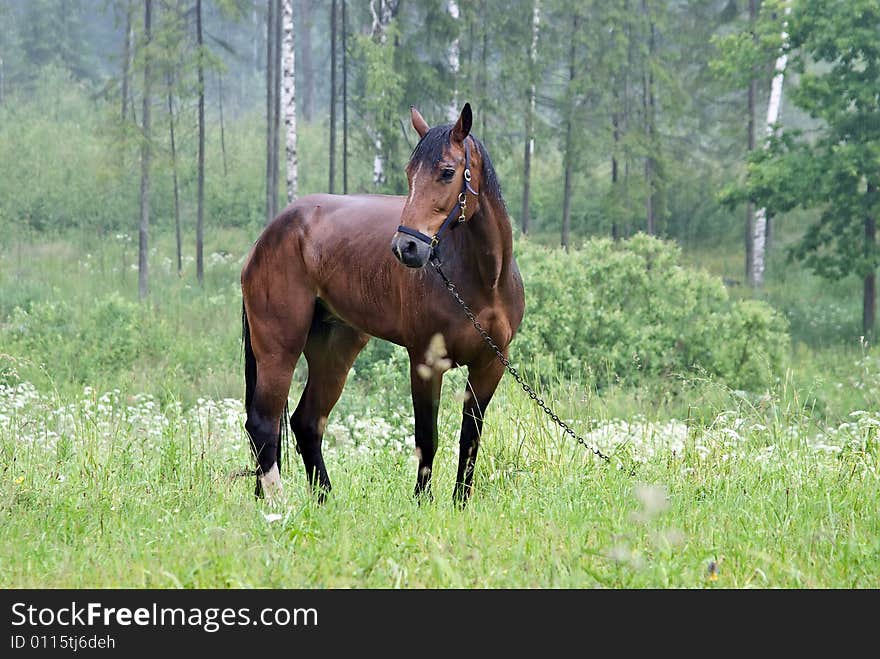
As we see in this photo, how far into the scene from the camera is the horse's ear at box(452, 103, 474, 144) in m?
4.41

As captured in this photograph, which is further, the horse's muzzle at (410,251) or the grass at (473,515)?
the horse's muzzle at (410,251)

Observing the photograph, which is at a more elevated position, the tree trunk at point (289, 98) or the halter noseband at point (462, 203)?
the tree trunk at point (289, 98)

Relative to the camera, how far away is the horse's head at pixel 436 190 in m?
4.28

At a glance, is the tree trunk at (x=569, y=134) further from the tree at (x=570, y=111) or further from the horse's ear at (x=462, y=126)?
the horse's ear at (x=462, y=126)

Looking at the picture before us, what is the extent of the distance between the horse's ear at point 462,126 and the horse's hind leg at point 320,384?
5.59 feet

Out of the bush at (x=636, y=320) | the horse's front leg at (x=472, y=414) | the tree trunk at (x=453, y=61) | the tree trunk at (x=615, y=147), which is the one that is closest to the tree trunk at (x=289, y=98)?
the tree trunk at (x=453, y=61)

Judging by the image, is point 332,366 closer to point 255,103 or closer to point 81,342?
point 81,342

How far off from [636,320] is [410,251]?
1148 centimetres

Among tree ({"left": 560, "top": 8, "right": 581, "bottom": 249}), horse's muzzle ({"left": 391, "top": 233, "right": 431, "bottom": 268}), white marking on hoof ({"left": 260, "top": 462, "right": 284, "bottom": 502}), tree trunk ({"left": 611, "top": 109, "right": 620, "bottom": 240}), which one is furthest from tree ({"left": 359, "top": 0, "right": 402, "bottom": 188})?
horse's muzzle ({"left": 391, "top": 233, "right": 431, "bottom": 268})

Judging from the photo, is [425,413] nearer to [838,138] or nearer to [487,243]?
[487,243]

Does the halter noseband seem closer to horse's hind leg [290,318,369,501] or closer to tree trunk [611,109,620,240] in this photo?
horse's hind leg [290,318,369,501]

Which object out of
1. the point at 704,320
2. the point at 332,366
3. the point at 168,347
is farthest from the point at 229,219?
the point at 332,366

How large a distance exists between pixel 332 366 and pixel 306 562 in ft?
7.14

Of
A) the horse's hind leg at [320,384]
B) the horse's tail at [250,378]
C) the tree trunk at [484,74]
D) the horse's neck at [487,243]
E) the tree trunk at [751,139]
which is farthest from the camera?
the tree trunk at [751,139]
